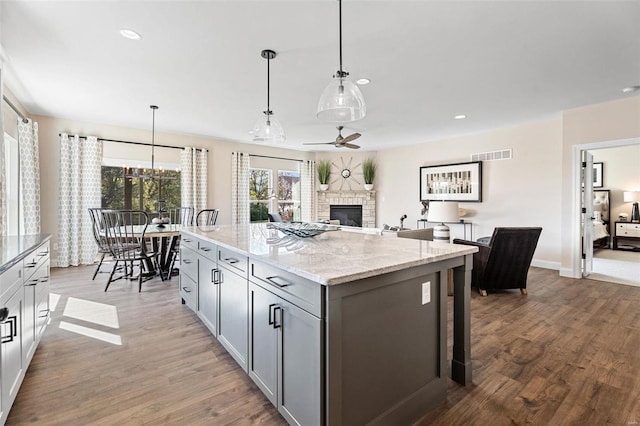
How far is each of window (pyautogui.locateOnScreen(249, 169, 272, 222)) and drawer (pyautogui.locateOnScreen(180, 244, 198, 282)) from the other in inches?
170

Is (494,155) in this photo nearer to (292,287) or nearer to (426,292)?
(426,292)

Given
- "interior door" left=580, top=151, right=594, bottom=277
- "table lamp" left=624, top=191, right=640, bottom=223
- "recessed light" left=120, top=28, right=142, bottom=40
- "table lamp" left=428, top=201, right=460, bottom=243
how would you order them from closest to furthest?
"recessed light" left=120, top=28, right=142, bottom=40 < "interior door" left=580, top=151, right=594, bottom=277 < "table lamp" left=428, top=201, right=460, bottom=243 < "table lamp" left=624, top=191, right=640, bottom=223

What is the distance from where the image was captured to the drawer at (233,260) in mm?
1917

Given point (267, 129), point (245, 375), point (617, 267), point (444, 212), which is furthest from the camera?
point (617, 267)

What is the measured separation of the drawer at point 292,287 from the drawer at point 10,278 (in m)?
1.20

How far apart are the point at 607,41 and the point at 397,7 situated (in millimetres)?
2023

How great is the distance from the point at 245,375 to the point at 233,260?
0.78 metres

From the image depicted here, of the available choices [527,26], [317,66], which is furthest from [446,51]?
[317,66]

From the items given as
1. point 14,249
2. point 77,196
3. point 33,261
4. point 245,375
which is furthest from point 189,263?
point 77,196

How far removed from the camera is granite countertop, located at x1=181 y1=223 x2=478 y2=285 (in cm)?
133

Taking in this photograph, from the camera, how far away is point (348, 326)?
4.39 ft

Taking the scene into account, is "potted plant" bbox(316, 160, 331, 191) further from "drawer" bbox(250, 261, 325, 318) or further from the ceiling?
"drawer" bbox(250, 261, 325, 318)

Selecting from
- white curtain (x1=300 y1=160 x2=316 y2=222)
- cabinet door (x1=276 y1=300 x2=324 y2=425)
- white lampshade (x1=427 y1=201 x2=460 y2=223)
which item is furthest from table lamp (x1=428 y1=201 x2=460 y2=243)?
white curtain (x1=300 y1=160 x2=316 y2=222)

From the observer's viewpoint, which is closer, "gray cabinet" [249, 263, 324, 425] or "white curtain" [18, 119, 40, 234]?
"gray cabinet" [249, 263, 324, 425]
